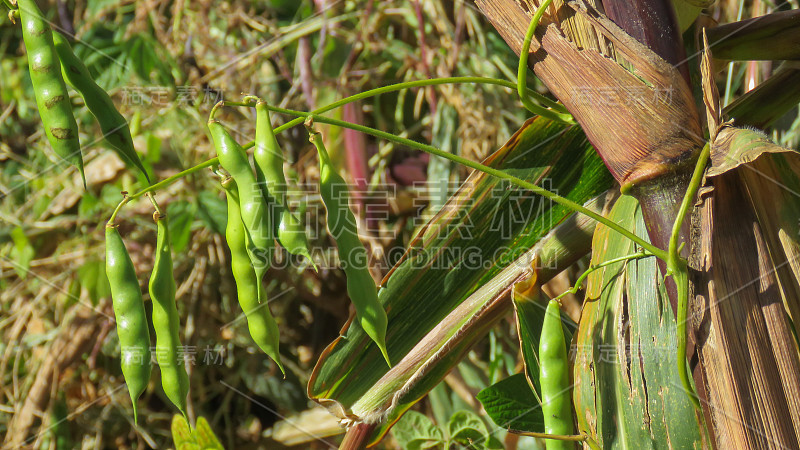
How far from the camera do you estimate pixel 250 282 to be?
68 cm

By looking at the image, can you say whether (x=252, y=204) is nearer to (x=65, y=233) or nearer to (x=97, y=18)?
(x=65, y=233)

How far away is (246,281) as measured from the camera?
2.23 feet

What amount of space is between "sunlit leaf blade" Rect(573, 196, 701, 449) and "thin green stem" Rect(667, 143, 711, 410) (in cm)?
5

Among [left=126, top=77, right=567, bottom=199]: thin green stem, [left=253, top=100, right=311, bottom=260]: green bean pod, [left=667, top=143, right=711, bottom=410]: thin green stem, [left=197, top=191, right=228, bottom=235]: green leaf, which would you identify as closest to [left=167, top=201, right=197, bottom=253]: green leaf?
[left=197, top=191, right=228, bottom=235]: green leaf

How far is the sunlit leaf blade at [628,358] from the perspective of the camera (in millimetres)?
701

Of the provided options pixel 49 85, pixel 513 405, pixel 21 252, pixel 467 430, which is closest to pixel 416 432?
pixel 467 430

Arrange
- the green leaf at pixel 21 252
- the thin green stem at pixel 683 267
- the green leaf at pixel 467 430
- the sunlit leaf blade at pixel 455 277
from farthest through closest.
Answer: the green leaf at pixel 21 252
the green leaf at pixel 467 430
the sunlit leaf blade at pixel 455 277
the thin green stem at pixel 683 267

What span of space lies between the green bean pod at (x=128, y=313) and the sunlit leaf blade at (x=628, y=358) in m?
0.47

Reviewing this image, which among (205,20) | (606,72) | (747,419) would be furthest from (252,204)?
(205,20)

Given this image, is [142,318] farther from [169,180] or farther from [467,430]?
[467,430]

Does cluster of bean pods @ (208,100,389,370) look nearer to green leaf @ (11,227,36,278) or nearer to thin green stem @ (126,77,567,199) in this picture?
thin green stem @ (126,77,567,199)

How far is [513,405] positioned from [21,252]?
1297 millimetres

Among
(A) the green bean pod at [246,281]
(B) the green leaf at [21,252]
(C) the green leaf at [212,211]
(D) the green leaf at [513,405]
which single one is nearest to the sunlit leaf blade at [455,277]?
(D) the green leaf at [513,405]

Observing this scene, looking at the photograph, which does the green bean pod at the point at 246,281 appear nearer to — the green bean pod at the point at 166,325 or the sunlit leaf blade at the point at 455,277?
the green bean pod at the point at 166,325
